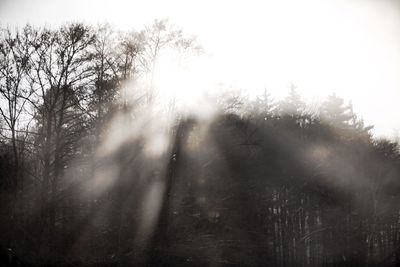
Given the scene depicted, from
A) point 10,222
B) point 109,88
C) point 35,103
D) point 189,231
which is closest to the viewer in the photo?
point 10,222

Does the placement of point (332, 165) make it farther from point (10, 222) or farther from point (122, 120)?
point (10, 222)

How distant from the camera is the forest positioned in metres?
19.3

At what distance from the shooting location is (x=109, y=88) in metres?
22.2

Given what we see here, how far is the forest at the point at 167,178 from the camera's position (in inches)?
760

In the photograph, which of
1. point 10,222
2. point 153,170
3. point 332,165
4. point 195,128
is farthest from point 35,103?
point 332,165

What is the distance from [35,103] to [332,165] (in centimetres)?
2429

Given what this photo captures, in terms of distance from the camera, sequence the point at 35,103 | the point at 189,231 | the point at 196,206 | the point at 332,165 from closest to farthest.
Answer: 1. the point at 35,103
2. the point at 189,231
3. the point at 196,206
4. the point at 332,165

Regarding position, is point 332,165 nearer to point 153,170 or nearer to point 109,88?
point 153,170

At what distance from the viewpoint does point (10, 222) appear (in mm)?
18391

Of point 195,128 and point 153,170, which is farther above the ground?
point 195,128

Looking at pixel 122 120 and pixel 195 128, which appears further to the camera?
pixel 195 128

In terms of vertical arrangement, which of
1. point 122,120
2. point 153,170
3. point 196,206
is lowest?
point 196,206

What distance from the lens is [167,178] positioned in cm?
2420

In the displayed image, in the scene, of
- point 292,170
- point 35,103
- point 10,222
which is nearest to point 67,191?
point 10,222
